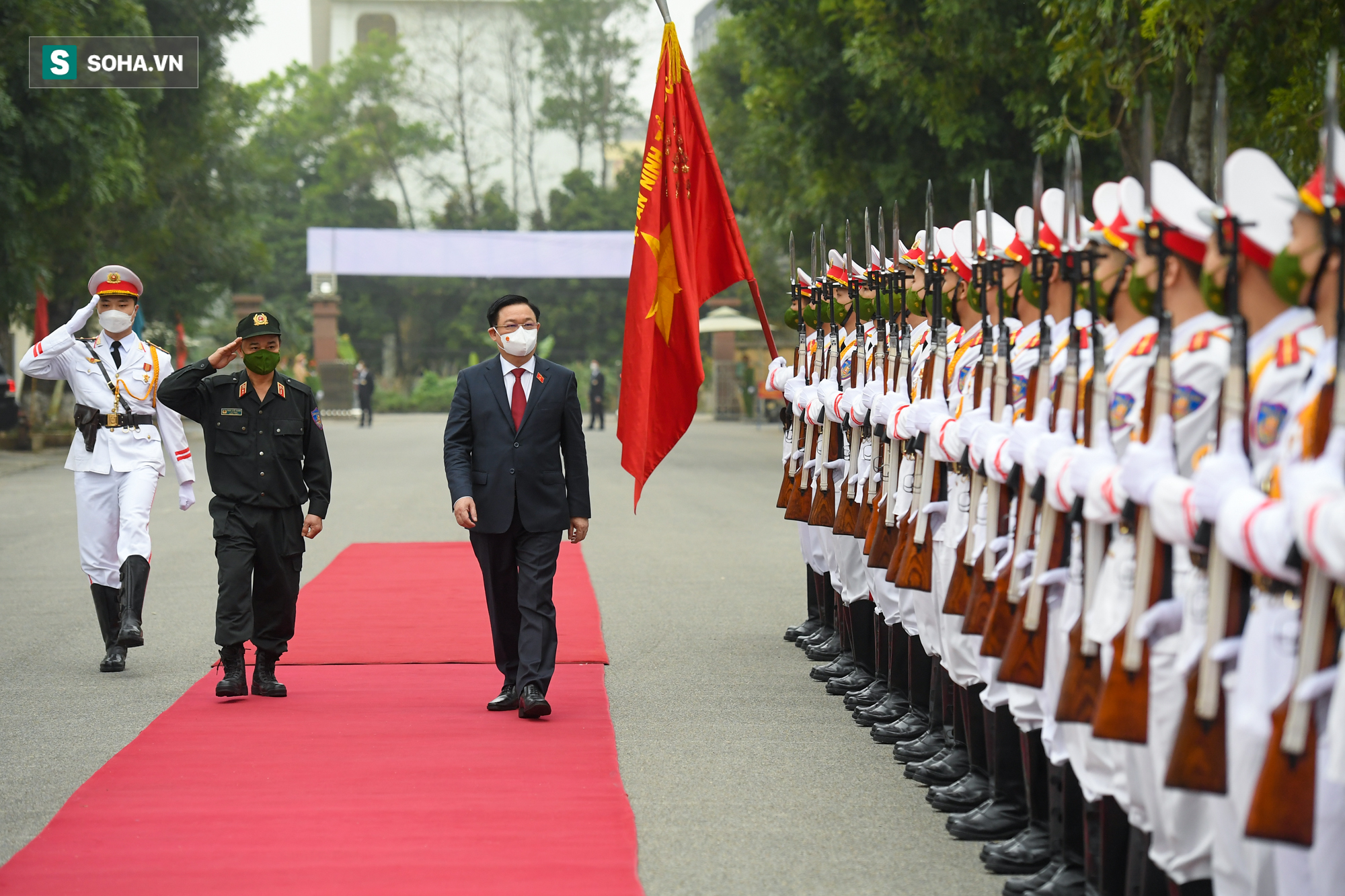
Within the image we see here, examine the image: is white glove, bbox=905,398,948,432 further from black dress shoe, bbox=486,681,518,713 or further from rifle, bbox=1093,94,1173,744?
black dress shoe, bbox=486,681,518,713

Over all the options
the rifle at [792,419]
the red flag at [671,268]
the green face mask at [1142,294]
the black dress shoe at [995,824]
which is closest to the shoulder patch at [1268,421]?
the green face mask at [1142,294]

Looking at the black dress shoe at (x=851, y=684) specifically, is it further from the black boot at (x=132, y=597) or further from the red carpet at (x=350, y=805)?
the black boot at (x=132, y=597)

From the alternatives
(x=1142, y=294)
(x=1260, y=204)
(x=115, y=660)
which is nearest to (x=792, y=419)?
(x=115, y=660)

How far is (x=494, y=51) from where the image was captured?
63.8 metres

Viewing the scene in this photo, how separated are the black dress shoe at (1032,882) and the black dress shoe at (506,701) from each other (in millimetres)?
2945

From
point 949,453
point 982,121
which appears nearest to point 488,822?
point 949,453

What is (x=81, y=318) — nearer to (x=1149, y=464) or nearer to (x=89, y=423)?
(x=89, y=423)

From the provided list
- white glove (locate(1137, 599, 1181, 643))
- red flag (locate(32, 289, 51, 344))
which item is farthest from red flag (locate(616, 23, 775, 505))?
red flag (locate(32, 289, 51, 344))

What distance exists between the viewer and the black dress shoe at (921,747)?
5988 mm

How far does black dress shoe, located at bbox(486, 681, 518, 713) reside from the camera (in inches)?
274

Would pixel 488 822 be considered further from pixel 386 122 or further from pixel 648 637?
pixel 386 122

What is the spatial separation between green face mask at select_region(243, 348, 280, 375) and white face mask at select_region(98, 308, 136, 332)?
1.11 metres

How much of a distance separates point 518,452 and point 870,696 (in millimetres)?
1903

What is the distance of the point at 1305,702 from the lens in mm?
3119
